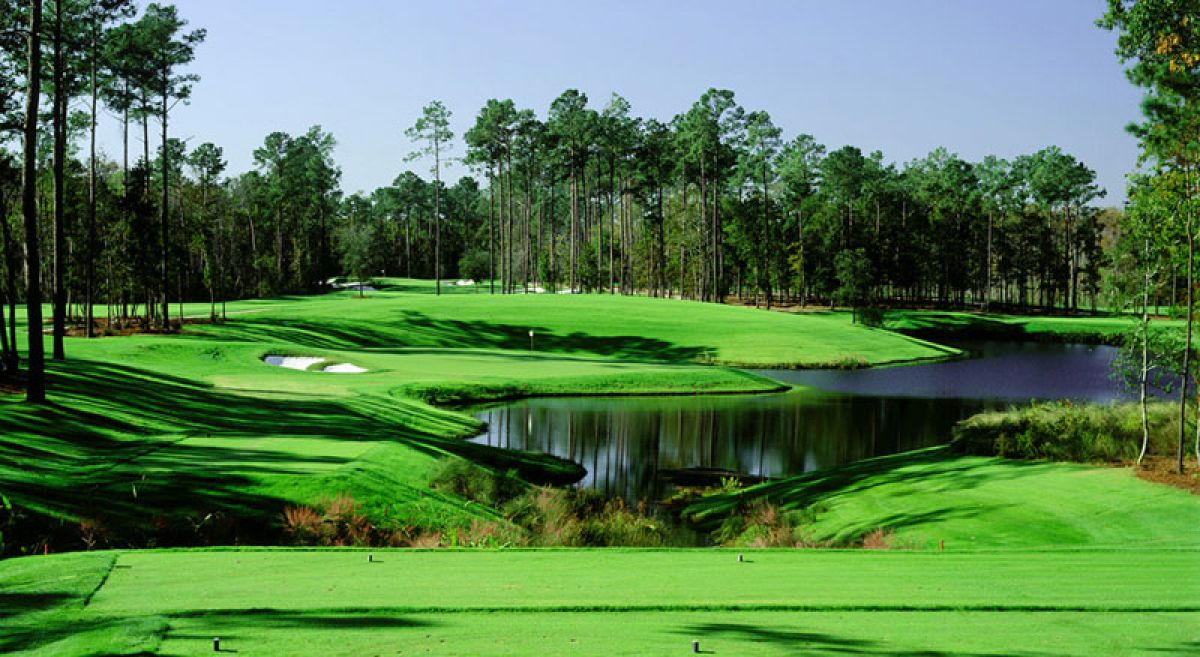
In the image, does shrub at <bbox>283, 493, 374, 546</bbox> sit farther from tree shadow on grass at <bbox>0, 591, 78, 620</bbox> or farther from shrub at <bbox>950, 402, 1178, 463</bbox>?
shrub at <bbox>950, 402, 1178, 463</bbox>

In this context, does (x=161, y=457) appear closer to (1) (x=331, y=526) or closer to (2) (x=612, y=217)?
(1) (x=331, y=526)

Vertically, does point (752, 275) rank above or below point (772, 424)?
above

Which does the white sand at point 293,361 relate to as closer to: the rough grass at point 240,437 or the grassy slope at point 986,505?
the rough grass at point 240,437

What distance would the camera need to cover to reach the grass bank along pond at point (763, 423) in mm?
32688

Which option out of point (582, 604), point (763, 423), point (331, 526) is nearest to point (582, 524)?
point (331, 526)

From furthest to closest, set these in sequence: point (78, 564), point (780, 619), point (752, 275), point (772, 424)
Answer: point (752, 275), point (772, 424), point (78, 564), point (780, 619)

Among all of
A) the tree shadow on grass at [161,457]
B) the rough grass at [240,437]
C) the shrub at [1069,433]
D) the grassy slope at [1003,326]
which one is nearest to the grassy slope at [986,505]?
the shrub at [1069,433]

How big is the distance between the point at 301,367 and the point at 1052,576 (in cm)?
4400

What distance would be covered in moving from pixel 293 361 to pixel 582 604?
44.5m

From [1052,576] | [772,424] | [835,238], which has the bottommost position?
[772,424]

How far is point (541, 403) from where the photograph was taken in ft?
152

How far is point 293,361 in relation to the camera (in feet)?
167

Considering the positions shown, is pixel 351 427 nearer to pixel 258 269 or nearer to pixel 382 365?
pixel 382 365

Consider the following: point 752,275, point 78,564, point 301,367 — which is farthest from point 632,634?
point 752,275
